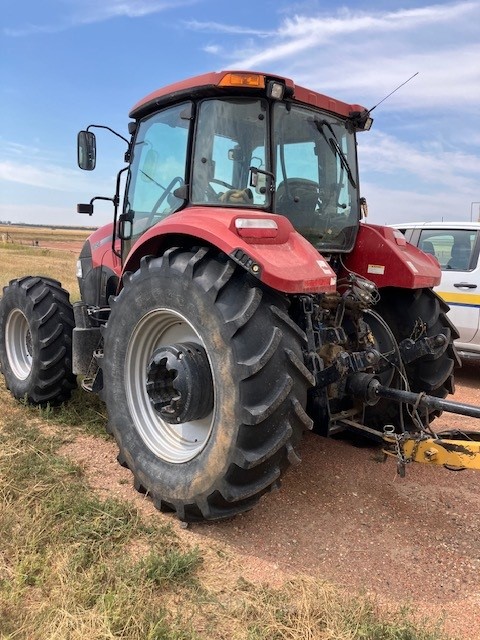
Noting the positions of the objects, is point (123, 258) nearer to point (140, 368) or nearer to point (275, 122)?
point (140, 368)

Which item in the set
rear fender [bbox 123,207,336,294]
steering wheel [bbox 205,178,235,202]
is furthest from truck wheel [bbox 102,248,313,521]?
steering wheel [bbox 205,178,235,202]

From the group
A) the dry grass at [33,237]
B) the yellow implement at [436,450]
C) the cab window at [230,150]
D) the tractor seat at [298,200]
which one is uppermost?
the cab window at [230,150]

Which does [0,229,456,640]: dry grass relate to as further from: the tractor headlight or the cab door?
the cab door

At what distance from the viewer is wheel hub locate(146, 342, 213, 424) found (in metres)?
2.91

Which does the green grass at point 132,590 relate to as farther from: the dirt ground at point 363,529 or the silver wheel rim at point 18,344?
the silver wheel rim at point 18,344

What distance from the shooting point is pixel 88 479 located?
3.44 metres

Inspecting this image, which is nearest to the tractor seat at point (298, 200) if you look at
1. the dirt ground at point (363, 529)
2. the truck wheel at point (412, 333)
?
the truck wheel at point (412, 333)

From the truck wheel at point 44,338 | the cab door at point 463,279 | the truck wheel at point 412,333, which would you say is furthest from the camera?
the cab door at point 463,279

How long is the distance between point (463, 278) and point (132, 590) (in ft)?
17.9

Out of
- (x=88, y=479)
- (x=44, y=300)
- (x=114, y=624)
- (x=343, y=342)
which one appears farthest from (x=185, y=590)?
(x=44, y=300)

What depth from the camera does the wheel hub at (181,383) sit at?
2912 mm

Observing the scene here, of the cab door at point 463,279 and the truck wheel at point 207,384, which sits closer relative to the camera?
the truck wheel at point 207,384

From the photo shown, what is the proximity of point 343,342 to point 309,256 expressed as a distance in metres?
0.74

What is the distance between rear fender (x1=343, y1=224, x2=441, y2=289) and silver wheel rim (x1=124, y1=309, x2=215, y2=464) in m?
1.32
